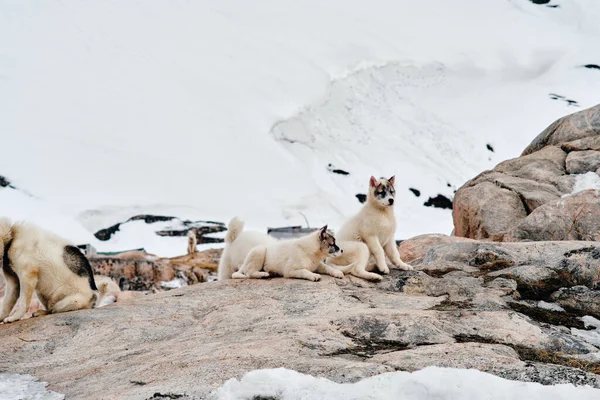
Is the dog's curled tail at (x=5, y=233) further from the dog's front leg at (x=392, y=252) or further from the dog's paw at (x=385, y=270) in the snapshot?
the dog's front leg at (x=392, y=252)

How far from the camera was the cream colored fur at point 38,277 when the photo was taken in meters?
8.99

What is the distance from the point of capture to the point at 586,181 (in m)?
16.8

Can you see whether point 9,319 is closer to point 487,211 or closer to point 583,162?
point 487,211

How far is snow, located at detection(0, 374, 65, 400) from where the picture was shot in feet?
17.9

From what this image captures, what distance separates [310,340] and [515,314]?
2.58 m

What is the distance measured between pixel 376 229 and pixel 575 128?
1159cm

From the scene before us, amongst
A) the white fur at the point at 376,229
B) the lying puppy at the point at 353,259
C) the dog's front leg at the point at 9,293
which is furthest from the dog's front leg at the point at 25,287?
the white fur at the point at 376,229

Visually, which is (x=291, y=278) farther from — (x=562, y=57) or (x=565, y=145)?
(x=562, y=57)

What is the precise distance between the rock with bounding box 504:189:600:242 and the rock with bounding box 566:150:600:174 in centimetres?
313

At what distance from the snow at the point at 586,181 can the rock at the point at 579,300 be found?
30.4 feet

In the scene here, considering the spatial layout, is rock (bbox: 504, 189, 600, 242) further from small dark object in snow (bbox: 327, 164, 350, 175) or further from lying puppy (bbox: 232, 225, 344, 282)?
small dark object in snow (bbox: 327, 164, 350, 175)

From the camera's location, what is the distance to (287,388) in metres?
4.29

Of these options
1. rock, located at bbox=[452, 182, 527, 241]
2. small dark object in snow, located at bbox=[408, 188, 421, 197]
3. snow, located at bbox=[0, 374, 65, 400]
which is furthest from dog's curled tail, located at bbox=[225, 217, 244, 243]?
small dark object in snow, located at bbox=[408, 188, 421, 197]

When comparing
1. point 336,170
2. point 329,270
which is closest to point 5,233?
point 329,270
